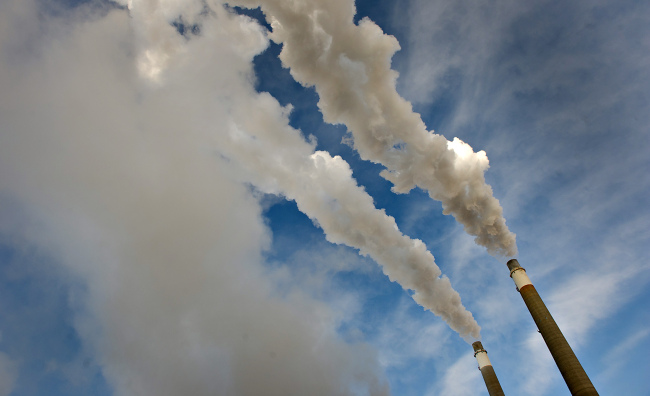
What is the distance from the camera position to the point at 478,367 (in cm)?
5475

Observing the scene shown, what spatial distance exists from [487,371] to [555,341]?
1886 centimetres

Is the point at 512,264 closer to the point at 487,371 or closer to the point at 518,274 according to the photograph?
the point at 518,274

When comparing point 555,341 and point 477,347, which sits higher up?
point 477,347

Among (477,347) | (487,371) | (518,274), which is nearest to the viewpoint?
(518,274)

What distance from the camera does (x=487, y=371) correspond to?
175ft

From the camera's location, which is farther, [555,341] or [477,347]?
[477,347]

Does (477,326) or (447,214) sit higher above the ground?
(447,214)

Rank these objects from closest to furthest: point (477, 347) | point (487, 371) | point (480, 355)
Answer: point (487, 371) < point (480, 355) < point (477, 347)

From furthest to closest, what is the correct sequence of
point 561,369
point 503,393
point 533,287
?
point 503,393, point 533,287, point 561,369

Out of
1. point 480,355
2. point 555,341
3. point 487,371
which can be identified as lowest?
point 555,341

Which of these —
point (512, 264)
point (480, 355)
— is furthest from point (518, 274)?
point (480, 355)

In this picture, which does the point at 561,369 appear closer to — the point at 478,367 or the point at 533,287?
the point at 533,287

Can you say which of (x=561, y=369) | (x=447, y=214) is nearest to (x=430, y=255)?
(x=447, y=214)

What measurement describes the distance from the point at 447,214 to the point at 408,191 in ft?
25.5
